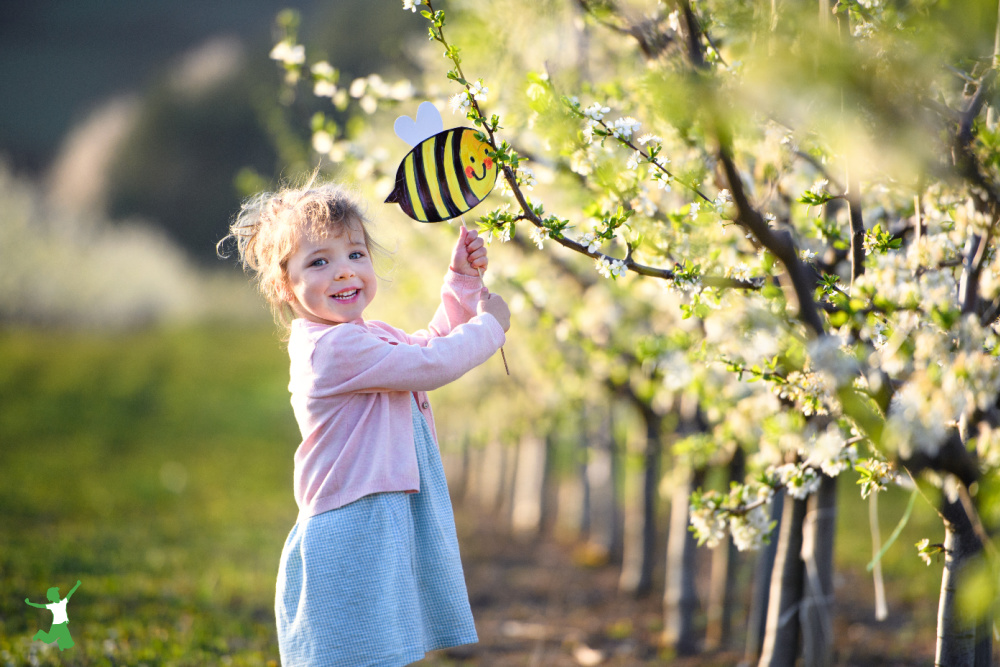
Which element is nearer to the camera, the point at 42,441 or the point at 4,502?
the point at 4,502

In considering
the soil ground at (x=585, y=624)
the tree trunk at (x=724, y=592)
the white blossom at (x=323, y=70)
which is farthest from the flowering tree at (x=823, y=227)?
the soil ground at (x=585, y=624)

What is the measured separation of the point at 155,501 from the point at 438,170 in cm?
1057

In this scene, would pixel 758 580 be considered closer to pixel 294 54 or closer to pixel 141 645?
pixel 141 645

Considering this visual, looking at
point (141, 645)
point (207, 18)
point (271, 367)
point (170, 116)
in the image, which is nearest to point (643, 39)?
point (141, 645)

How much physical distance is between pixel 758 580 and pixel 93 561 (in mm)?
5855

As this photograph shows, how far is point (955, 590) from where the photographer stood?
106 inches

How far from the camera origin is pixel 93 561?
6973mm

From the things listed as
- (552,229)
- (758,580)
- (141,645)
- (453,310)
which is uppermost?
(552,229)

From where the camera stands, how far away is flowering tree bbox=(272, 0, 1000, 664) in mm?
2006

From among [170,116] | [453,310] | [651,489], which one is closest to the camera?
[453,310]

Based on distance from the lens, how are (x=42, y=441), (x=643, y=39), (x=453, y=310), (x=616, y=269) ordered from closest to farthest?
(x=616, y=269)
(x=453, y=310)
(x=643, y=39)
(x=42, y=441)

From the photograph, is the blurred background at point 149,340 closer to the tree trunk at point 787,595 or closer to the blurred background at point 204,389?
the blurred background at point 204,389

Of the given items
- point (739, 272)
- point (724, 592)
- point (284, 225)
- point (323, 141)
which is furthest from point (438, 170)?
point (724, 592)

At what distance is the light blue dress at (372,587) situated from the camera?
8.02 feet
